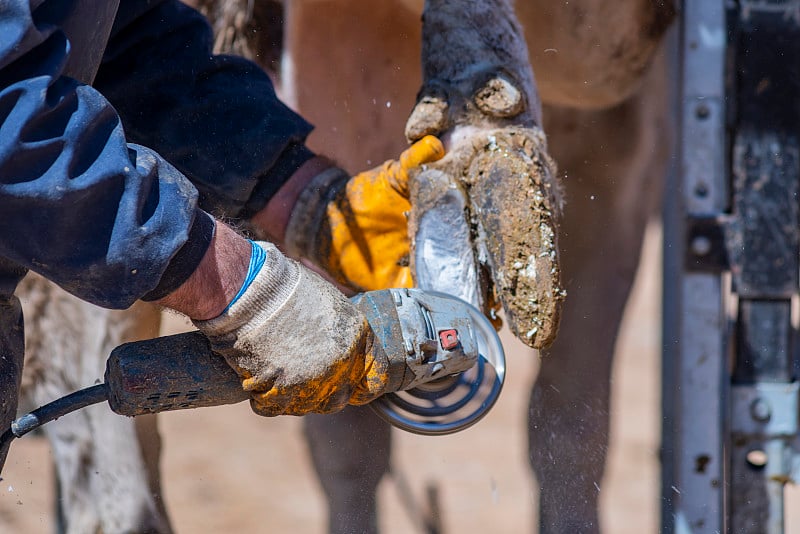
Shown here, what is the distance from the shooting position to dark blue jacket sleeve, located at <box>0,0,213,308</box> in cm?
86

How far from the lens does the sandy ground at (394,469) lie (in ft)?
6.82

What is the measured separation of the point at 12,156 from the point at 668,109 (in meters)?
1.19

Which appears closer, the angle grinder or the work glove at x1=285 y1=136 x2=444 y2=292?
the angle grinder

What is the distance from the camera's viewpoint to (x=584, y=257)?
1.63 metres

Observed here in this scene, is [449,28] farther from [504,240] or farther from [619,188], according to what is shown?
[619,188]

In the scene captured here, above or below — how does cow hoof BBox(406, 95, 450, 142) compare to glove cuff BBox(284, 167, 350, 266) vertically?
above

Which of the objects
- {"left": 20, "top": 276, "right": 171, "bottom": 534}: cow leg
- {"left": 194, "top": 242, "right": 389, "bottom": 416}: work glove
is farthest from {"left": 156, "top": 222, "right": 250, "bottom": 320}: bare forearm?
{"left": 20, "top": 276, "right": 171, "bottom": 534}: cow leg

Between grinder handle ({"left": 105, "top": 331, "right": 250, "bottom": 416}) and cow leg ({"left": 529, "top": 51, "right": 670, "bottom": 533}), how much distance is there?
2.19 feet

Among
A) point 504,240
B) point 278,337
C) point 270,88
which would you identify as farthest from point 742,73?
point 278,337

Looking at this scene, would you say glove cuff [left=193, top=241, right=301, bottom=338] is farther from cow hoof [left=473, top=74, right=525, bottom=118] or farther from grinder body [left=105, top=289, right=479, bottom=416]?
cow hoof [left=473, top=74, right=525, bottom=118]

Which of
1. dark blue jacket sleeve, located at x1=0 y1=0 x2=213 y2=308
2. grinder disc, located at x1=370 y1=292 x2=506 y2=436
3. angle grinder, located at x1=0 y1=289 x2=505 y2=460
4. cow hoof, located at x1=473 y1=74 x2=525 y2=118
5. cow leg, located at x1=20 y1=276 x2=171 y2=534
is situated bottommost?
cow leg, located at x1=20 y1=276 x2=171 y2=534

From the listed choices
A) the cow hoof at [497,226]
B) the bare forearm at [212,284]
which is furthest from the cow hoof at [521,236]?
the bare forearm at [212,284]

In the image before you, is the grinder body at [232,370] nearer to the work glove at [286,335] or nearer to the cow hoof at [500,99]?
the work glove at [286,335]

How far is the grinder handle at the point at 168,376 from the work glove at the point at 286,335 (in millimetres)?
30
